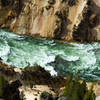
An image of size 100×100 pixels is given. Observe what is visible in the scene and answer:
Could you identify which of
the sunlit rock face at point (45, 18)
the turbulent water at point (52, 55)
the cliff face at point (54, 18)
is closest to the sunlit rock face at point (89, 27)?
the cliff face at point (54, 18)

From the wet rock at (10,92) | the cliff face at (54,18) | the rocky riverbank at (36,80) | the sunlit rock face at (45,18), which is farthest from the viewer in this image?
the sunlit rock face at (45,18)

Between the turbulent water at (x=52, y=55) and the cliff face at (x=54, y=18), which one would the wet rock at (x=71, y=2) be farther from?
the turbulent water at (x=52, y=55)

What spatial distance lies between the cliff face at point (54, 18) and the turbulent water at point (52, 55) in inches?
103

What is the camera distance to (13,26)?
165ft

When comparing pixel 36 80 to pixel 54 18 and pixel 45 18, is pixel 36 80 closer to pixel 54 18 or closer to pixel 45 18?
pixel 54 18

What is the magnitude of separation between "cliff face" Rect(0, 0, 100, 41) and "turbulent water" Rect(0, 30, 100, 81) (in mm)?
2625

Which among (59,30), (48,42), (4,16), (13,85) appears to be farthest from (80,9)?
(13,85)

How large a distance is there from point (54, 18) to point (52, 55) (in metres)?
11.9

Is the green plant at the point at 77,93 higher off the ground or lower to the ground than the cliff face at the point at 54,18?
lower

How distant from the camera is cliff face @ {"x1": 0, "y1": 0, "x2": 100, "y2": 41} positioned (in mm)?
46250

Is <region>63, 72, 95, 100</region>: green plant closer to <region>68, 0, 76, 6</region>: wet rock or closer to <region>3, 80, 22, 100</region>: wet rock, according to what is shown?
<region>3, 80, 22, 100</region>: wet rock

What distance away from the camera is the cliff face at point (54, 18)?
46250 millimetres

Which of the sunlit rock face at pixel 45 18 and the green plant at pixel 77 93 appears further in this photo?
the sunlit rock face at pixel 45 18

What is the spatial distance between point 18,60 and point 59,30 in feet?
45.6
